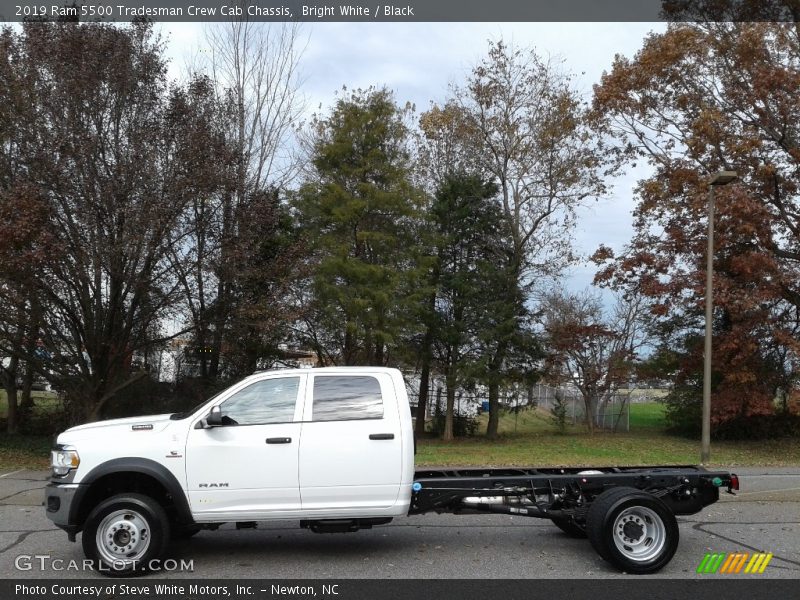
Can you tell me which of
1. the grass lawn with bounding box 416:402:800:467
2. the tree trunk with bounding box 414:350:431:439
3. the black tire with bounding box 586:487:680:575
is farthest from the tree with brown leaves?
the black tire with bounding box 586:487:680:575

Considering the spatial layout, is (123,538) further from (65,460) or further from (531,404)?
(531,404)

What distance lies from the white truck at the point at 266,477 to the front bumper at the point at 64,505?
0.01m

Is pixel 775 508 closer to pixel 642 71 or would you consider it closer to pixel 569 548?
pixel 569 548

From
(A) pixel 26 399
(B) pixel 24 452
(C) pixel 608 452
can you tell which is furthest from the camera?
(A) pixel 26 399

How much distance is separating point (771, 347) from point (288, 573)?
62.5ft

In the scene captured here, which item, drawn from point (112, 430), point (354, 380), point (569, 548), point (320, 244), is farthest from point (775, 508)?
point (320, 244)

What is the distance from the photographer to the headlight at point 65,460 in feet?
22.4

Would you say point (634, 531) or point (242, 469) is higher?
point (242, 469)

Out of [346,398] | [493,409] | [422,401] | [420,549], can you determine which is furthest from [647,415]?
[346,398]

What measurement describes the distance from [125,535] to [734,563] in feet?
19.3

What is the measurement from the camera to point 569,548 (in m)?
7.85

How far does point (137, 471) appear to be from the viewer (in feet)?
22.3
